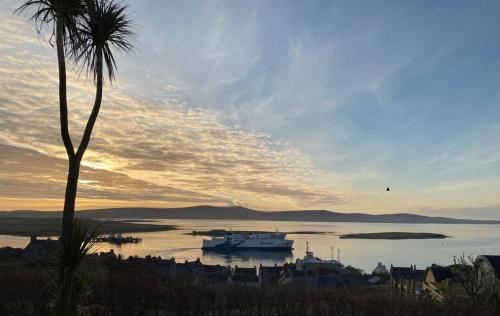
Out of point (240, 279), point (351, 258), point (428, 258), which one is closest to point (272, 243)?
point (351, 258)

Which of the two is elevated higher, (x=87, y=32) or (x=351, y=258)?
(x=87, y=32)

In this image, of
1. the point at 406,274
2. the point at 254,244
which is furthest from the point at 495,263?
the point at 254,244

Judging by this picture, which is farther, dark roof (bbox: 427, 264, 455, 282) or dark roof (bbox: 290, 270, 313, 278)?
dark roof (bbox: 290, 270, 313, 278)

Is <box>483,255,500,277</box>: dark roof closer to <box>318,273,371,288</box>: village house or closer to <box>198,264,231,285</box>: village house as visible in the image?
<box>318,273,371,288</box>: village house

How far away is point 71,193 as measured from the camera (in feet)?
33.8

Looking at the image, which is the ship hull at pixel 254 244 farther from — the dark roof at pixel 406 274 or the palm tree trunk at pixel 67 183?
the palm tree trunk at pixel 67 183

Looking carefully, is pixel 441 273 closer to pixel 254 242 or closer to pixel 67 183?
pixel 67 183

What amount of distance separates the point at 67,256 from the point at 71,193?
5.24ft

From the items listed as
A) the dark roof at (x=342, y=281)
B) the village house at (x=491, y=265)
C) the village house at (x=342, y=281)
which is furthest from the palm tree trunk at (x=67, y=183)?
the dark roof at (x=342, y=281)

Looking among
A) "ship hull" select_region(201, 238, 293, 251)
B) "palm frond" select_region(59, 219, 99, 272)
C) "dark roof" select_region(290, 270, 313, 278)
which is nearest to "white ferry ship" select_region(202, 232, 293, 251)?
"ship hull" select_region(201, 238, 293, 251)

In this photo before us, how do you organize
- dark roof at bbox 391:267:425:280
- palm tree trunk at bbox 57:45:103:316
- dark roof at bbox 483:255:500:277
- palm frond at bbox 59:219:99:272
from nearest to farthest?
1. palm frond at bbox 59:219:99:272
2. palm tree trunk at bbox 57:45:103:316
3. dark roof at bbox 483:255:500:277
4. dark roof at bbox 391:267:425:280

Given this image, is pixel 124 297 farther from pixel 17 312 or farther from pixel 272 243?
pixel 272 243

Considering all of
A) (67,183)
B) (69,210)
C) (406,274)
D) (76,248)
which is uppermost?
(67,183)

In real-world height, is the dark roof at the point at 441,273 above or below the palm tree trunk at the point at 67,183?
below
